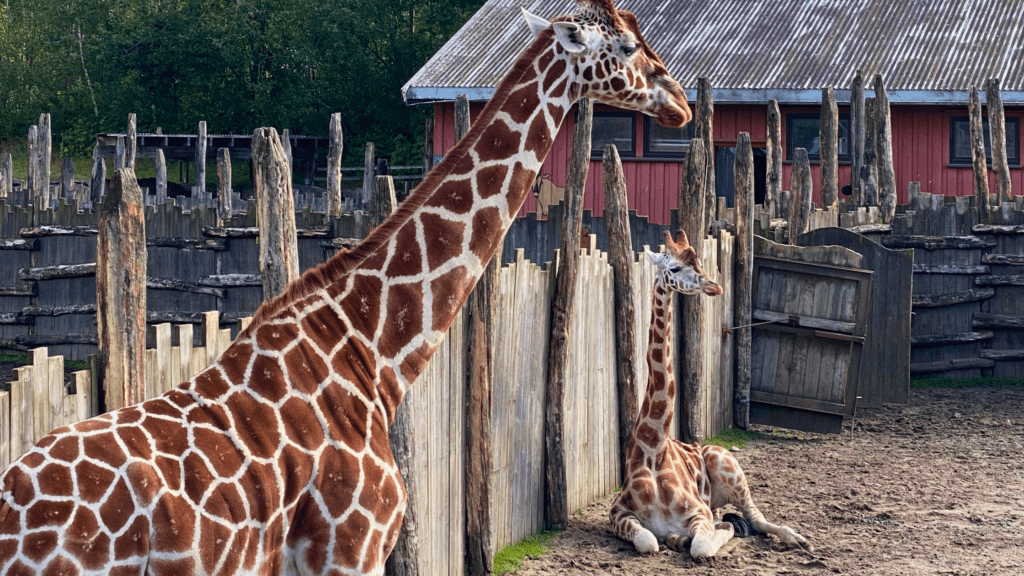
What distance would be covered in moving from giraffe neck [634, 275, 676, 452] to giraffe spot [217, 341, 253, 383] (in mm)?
4094

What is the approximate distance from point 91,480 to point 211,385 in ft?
1.98

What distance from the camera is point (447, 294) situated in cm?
455

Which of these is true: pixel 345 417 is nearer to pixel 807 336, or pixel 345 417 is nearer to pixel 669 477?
pixel 669 477

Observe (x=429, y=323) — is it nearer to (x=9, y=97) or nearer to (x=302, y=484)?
(x=302, y=484)

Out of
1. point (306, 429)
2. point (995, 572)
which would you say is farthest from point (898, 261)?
point (306, 429)

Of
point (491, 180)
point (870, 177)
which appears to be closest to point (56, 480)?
point (491, 180)

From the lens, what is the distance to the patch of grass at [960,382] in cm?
1418

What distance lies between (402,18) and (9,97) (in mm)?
18168

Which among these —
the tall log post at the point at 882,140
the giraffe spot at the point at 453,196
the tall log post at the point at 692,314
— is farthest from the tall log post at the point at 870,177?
the giraffe spot at the point at 453,196

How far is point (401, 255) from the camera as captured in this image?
4496mm

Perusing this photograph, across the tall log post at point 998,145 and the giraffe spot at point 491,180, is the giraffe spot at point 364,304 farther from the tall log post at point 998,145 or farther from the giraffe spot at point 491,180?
the tall log post at point 998,145

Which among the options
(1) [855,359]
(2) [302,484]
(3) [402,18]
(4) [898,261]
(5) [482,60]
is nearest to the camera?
(2) [302,484]

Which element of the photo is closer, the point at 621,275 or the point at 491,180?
the point at 491,180

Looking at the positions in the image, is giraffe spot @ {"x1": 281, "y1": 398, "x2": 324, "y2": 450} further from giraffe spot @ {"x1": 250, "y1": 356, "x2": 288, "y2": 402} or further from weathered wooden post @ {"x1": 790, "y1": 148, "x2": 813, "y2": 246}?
weathered wooden post @ {"x1": 790, "y1": 148, "x2": 813, "y2": 246}
